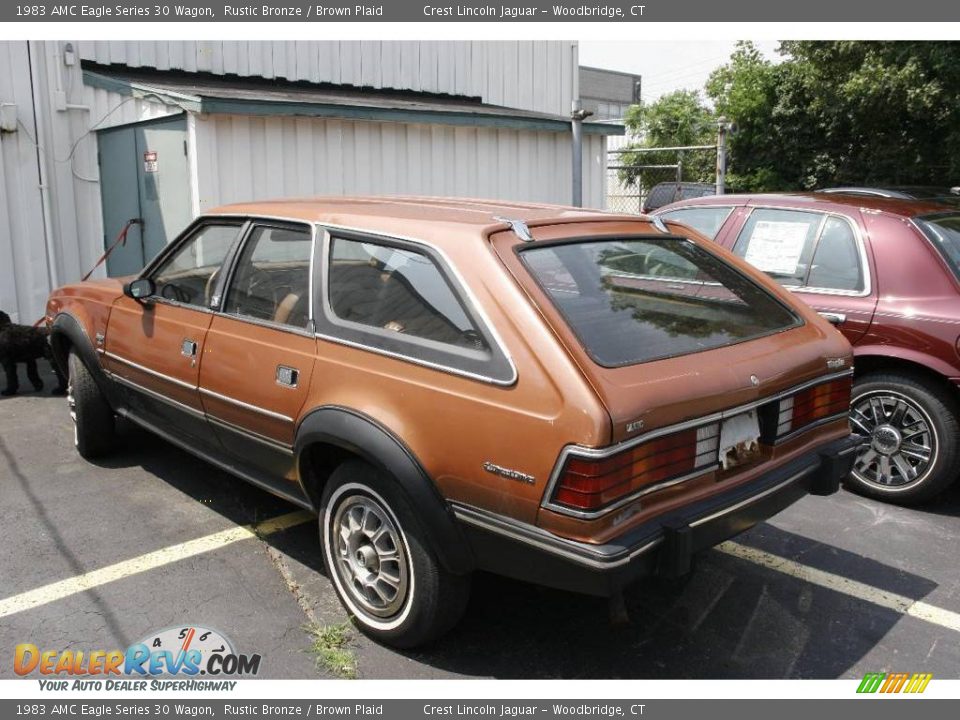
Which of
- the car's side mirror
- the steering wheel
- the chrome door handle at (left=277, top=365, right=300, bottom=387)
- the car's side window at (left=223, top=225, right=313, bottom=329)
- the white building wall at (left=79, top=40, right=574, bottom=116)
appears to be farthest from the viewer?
the white building wall at (left=79, top=40, right=574, bottom=116)

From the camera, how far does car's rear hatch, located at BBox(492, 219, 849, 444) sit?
2.72m

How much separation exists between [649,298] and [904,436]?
2.22m

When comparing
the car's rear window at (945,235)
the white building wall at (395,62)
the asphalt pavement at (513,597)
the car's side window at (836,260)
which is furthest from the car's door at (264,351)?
the white building wall at (395,62)

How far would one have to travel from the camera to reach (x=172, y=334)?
13.7 feet

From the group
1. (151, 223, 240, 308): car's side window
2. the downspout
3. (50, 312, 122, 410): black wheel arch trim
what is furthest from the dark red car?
the downspout

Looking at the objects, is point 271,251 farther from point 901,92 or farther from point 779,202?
point 901,92

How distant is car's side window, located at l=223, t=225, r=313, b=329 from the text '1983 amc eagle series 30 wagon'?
0.04ft

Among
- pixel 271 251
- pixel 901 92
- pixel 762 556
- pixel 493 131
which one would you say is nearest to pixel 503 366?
pixel 271 251

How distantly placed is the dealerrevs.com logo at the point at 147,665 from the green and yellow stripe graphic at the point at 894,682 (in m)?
2.29

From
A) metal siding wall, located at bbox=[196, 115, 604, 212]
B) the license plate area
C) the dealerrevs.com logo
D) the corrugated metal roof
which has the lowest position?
the dealerrevs.com logo

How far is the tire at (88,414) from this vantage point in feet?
16.7

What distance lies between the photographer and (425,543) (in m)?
2.94

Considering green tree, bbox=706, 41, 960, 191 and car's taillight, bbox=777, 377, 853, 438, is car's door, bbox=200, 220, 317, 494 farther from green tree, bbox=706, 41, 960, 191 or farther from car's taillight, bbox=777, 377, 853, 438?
green tree, bbox=706, 41, 960, 191

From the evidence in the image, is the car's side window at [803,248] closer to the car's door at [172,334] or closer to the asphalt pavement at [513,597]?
the asphalt pavement at [513,597]
